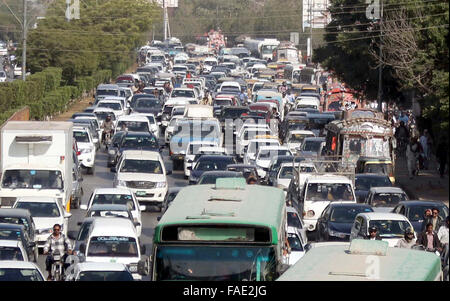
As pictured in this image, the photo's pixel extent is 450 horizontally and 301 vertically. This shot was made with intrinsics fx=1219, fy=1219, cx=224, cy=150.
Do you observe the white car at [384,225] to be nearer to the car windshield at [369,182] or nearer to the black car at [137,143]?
the car windshield at [369,182]

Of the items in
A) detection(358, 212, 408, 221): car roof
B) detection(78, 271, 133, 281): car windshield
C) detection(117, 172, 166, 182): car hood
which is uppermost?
detection(78, 271, 133, 281): car windshield

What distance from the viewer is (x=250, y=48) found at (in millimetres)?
140750

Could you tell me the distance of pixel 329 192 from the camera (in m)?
32.2

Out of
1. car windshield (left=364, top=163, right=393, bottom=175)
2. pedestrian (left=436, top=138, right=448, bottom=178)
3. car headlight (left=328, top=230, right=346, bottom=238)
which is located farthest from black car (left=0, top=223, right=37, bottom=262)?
pedestrian (left=436, top=138, right=448, bottom=178)

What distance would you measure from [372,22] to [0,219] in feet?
123

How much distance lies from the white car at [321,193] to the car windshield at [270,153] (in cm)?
987

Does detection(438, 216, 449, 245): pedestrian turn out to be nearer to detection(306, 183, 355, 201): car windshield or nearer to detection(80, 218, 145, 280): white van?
detection(80, 218, 145, 280): white van

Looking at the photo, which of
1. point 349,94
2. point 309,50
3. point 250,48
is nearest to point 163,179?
point 349,94

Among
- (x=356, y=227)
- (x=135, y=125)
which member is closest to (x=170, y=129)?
(x=135, y=125)

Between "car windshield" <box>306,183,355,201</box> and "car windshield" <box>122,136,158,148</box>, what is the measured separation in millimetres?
11580

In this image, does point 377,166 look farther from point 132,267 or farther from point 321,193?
point 132,267

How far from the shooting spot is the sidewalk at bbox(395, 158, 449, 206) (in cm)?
3825

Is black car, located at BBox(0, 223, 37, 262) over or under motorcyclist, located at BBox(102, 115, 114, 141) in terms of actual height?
over
